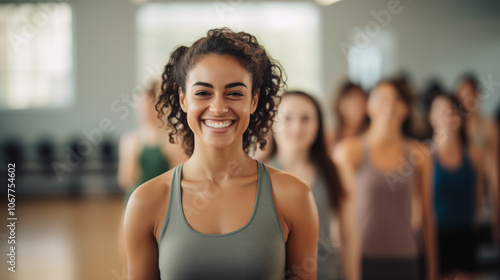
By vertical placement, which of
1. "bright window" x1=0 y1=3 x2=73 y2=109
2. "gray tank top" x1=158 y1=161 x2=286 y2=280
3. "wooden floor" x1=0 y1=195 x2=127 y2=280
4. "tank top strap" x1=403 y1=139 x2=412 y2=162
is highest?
"bright window" x1=0 y1=3 x2=73 y2=109

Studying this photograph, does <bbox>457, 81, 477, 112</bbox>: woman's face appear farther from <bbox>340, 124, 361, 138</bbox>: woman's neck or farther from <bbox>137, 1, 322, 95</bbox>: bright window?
<bbox>137, 1, 322, 95</bbox>: bright window

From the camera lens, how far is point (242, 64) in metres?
1.00

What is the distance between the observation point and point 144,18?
34.6ft

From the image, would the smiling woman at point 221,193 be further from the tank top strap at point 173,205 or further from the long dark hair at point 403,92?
the long dark hair at point 403,92

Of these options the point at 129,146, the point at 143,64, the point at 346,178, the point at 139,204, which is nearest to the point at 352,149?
the point at 346,178

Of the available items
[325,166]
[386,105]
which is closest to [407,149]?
[386,105]

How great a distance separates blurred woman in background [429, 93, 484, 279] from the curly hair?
92.1 inches

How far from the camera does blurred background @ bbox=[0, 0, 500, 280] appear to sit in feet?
31.1

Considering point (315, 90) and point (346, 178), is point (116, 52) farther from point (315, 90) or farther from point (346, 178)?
point (346, 178)

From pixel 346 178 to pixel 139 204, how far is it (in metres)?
1.53

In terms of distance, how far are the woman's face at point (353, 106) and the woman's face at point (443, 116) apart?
1.62 feet

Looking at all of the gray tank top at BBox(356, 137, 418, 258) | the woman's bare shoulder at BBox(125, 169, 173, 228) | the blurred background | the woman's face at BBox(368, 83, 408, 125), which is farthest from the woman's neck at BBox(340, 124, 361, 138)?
the blurred background

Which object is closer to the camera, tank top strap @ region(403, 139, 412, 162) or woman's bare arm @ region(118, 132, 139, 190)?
tank top strap @ region(403, 139, 412, 162)

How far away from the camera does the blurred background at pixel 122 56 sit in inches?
374
